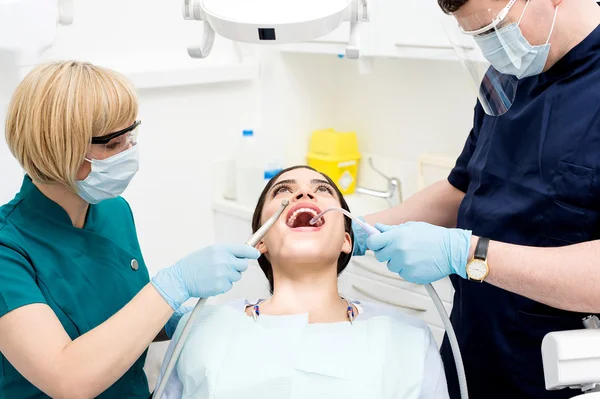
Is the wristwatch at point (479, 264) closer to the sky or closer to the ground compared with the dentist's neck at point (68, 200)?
closer to the ground

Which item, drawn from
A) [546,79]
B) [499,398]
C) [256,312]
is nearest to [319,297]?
[256,312]

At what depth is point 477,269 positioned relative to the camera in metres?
1.33

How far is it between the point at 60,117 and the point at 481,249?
0.82 meters

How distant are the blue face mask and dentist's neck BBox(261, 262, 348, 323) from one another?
1.88 feet

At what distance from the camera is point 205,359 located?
142cm

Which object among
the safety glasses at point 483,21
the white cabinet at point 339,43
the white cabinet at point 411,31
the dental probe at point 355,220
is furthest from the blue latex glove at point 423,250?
the white cabinet at point 339,43

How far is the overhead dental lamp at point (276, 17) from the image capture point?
1286 millimetres

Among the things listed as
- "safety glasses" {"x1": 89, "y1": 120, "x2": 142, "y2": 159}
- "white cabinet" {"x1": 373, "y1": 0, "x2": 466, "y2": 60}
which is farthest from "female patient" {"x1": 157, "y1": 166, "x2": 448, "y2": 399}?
"white cabinet" {"x1": 373, "y1": 0, "x2": 466, "y2": 60}

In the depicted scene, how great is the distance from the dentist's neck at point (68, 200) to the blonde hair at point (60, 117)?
4 centimetres

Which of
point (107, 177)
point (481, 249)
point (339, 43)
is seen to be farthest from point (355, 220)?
point (339, 43)

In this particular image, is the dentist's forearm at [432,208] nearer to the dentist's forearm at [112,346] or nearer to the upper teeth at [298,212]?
the upper teeth at [298,212]

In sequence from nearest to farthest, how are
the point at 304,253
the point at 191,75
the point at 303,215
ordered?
the point at 304,253 < the point at 303,215 < the point at 191,75

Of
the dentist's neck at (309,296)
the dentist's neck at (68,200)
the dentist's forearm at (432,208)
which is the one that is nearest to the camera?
the dentist's neck at (68,200)

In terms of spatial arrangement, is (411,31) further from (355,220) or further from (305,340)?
(305,340)
